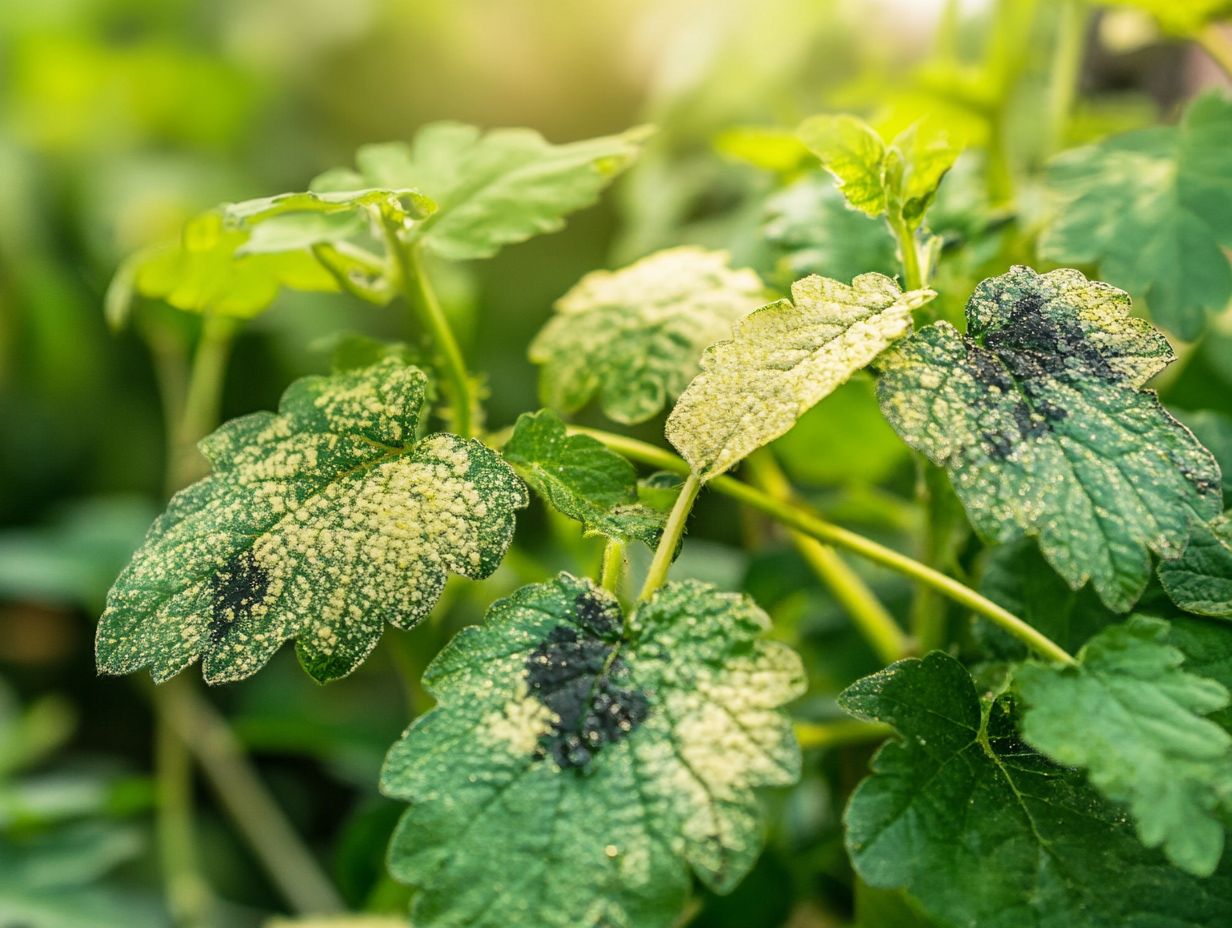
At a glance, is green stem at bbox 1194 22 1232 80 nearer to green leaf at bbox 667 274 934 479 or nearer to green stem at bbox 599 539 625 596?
green leaf at bbox 667 274 934 479

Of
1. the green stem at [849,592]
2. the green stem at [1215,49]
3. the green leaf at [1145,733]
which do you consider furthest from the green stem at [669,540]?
the green stem at [1215,49]

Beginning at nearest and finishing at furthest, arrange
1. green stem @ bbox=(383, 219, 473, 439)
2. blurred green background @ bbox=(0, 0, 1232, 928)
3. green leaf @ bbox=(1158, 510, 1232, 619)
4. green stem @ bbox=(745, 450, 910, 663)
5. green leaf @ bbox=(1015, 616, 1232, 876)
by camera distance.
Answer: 1. green leaf @ bbox=(1015, 616, 1232, 876)
2. green leaf @ bbox=(1158, 510, 1232, 619)
3. green stem @ bbox=(383, 219, 473, 439)
4. green stem @ bbox=(745, 450, 910, 663)
5. blurred green background @ bbox=(0, 0, 1232, 928)

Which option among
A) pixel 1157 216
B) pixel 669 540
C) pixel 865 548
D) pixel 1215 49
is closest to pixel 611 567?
pixel 669 540

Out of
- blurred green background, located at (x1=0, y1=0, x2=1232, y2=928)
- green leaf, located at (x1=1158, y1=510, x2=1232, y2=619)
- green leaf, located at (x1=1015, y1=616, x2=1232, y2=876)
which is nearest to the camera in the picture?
green leaf, located at (x1=1015, y1=616, x2=1232, y2=876)

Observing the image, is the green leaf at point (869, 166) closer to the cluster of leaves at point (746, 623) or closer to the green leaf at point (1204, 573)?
the cluster of leaves at point (746, 623)

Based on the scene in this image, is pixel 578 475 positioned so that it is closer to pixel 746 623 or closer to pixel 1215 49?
pixel 746 623

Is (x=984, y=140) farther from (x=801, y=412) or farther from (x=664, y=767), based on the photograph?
(x=664, y=767)

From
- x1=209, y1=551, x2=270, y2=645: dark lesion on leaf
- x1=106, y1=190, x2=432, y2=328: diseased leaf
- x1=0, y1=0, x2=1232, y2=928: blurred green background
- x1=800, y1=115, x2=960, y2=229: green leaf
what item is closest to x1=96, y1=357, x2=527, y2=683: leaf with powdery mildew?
x1=209, y1=551, x2=270, y2=645: dark lesion on leaf

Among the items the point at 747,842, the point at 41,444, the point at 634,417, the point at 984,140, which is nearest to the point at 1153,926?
the point at 747,842
